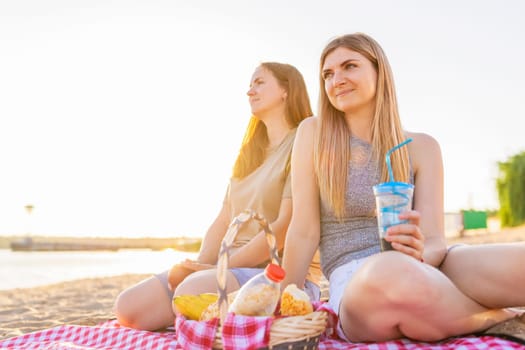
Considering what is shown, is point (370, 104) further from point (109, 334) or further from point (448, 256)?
point (109, 334)

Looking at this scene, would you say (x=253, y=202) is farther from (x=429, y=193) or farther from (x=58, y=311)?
(x=58, y=311)

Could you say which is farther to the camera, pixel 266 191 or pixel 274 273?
pixel 266 191

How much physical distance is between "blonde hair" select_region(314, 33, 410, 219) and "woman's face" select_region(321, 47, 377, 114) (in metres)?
0.04

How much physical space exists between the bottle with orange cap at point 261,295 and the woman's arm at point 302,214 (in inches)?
22.8

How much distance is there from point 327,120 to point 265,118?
0.84 m

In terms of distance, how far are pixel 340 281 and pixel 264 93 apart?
1469 mm

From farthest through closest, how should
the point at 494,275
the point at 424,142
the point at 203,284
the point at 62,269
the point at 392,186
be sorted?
the point at 62,269, the point at 203,284, the point at 424,142, the point at 494,275, the point at 392,186

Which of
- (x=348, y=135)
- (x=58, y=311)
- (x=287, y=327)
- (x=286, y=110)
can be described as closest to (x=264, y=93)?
(x=286, y=110)

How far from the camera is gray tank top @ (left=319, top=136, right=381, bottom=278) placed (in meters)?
2.62

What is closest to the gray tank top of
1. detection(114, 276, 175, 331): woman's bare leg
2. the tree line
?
detection(114, 276, 175, 331): woman's bare leg

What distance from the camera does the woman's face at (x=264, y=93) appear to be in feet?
11.4

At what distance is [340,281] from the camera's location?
252 cm

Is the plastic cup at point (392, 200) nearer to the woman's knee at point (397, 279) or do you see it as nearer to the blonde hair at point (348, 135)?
the woman's knee at point (397, 279)

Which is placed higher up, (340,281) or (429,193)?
(429,193)
